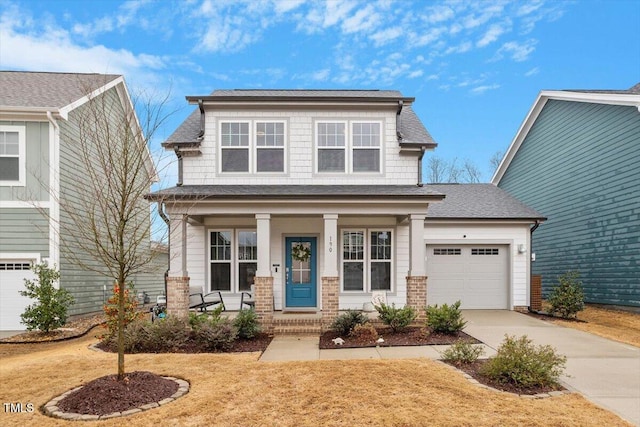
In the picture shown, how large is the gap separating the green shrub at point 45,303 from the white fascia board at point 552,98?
16.9 meters

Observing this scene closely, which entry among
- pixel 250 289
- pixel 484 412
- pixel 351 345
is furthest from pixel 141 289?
pixel 484 412

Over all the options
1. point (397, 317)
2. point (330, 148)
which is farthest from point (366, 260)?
point (330, 148)

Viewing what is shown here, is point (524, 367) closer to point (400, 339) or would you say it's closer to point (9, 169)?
point (400, 339)

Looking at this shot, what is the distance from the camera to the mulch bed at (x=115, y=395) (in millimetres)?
4910

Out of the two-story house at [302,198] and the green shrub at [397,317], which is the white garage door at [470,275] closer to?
the two-story house at [302,198]

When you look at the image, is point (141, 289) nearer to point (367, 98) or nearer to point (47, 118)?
point (47, 118)

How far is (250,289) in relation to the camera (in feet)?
37.8

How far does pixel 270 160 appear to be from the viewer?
1116cm

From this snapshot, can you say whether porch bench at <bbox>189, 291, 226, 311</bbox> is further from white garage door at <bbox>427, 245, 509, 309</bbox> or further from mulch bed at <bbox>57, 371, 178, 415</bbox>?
white garage door at <bbox>427, 245, 509, 309</bbox>

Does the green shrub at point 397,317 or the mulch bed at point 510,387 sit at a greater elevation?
the green shrub at point 397,317

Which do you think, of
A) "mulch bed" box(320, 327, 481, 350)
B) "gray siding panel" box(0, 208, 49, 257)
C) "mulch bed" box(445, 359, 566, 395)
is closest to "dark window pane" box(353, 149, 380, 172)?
"mulch bed" box(320, 327, 481, 350)

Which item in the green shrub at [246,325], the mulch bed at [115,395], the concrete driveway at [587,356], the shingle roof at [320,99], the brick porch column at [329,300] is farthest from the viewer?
the shingle roof at [320,99]

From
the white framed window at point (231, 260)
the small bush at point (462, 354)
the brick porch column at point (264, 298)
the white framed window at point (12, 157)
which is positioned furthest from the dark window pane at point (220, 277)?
the small bush at point (462, 354)

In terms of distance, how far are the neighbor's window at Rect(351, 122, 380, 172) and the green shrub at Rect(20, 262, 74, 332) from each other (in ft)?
28.1
